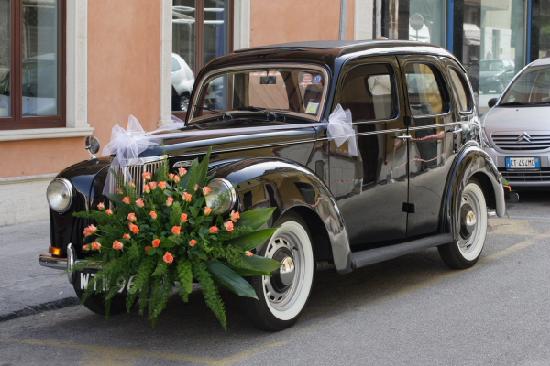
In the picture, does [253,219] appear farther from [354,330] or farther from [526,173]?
[526,173]

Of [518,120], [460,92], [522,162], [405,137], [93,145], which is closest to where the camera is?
[93,145]

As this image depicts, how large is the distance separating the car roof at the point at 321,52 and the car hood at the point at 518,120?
4.94m

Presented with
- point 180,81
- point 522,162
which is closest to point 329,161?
point 522,162

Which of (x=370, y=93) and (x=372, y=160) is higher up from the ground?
(x=370, y=93)

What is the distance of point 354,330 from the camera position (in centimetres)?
659

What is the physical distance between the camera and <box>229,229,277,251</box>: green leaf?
6.02 metres

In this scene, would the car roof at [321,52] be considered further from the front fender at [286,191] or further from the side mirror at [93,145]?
the side mirror at [93,145]

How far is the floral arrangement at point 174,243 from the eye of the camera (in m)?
5.90

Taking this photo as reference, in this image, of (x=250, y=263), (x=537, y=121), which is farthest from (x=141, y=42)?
(x=250, y=263)

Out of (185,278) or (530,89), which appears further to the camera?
(530,89)

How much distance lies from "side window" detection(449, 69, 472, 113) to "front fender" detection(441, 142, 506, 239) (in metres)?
0.34

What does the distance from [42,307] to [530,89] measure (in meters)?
8.66

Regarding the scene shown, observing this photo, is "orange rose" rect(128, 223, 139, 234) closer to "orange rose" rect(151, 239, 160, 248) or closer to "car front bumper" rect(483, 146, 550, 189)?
"orange rose" rect(151, 239, 160, 248)

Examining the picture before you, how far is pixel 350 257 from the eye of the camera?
7.05m
